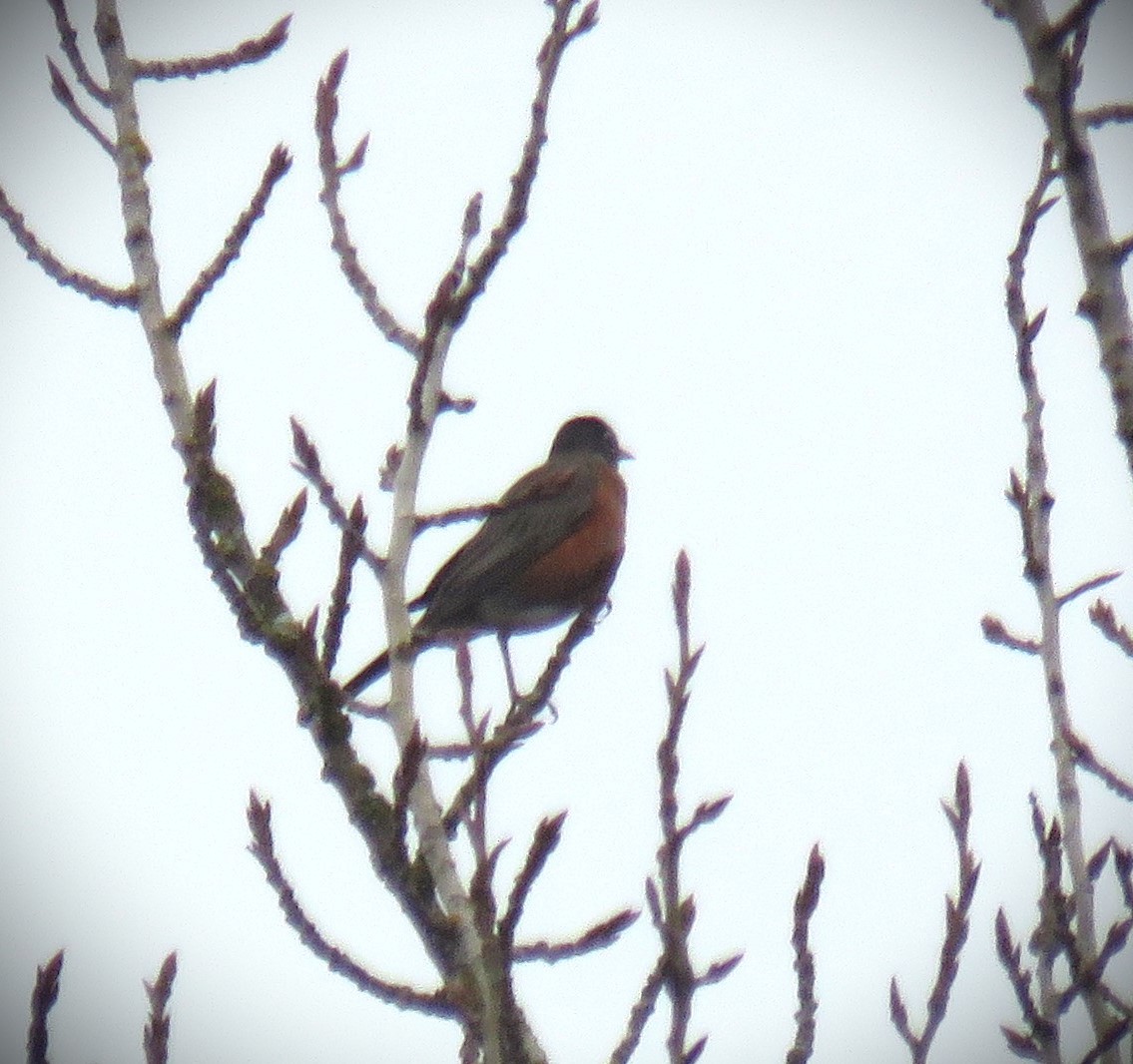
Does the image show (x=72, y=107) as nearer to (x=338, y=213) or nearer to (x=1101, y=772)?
(x=338, y=213)

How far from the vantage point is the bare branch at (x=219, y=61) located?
2.56 m

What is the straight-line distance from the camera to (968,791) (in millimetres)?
2797

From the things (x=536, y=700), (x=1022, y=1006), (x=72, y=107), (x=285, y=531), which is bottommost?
(x=1022, y=1006)

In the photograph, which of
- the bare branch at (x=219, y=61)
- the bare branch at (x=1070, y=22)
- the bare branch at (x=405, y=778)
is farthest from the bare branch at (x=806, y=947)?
the bare branch at (x=219, y=61)

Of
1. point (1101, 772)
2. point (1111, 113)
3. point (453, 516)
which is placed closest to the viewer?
point (1111, 113)

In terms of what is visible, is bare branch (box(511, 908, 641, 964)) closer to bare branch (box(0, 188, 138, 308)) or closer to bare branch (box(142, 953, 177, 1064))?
bare branch (box(142, 953, 177, 1064))

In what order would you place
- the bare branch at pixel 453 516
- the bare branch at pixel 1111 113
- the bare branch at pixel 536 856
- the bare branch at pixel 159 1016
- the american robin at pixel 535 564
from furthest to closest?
1. the american robin at pixel 535 564
2. the bare branch at pixel 453 516
3. the bare branch at pixel 159 1016
4. the bare branch at pixel 1111 113
5. the bare branch at pixel 536 856

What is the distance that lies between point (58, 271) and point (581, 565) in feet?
13.5

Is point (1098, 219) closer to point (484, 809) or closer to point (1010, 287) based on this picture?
point (1010, 287)

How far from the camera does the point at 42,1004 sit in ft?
6.93

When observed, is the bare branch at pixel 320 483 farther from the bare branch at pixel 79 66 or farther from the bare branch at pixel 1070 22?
the bare branch at pixel 1070 22

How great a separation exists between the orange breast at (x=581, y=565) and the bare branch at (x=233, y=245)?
383cm

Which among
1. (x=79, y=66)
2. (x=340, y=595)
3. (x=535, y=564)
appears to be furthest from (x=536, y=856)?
(x=535, y=564)

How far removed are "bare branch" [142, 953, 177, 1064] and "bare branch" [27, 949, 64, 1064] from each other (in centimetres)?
16
